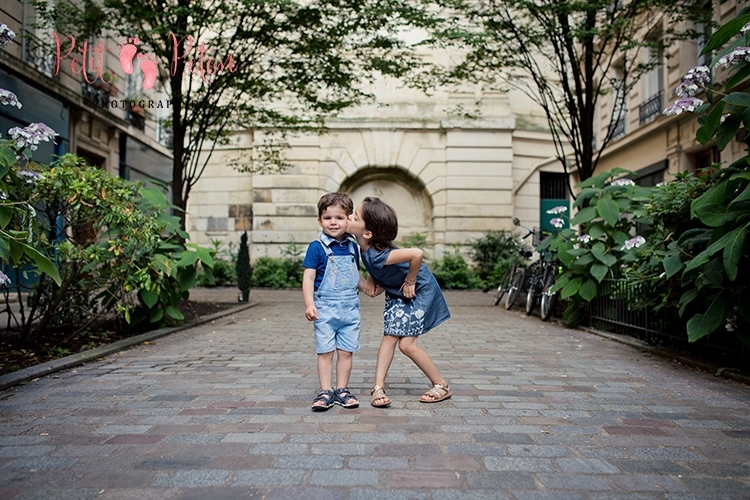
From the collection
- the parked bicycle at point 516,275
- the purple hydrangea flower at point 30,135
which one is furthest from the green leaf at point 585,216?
the purple hydrangea flower at point 30,135

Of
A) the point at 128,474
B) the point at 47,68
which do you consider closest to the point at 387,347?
the point at 128,474

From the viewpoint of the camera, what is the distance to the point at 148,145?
66.5 ft

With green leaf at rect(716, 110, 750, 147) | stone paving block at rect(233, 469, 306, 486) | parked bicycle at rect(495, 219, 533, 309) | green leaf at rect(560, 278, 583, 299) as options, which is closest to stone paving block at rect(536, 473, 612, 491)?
stone paving block at rect(233, 469, 306, 486)

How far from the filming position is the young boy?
4281 mm

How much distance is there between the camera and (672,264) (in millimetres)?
5656

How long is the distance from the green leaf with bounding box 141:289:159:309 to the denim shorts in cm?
417

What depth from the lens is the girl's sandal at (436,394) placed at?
4.42 metres

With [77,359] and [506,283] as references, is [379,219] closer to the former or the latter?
[77,359]

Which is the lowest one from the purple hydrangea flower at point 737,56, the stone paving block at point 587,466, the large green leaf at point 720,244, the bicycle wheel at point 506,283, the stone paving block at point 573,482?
the stone paving block at point 573,482

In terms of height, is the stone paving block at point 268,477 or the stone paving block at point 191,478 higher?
the stone paving block at point 268,477

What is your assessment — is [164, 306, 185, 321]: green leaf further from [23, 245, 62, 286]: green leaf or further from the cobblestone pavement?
[23, 245, 62, 286]: green leaf

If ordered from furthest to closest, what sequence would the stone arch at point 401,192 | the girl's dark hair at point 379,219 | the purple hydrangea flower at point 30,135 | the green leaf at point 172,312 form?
the stone arch at point 401,192 → the green leaf at point 172,312 → the purple hydrangea flower at point 30,135 → the girl's dark hair at point 379,219

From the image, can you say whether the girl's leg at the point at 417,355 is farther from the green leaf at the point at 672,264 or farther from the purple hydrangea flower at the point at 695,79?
the purple hydrangea flower at the point at 695,79

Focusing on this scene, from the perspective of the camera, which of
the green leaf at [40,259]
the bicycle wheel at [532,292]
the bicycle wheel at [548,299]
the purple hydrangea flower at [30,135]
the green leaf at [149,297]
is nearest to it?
the green leaf at [40,259]
